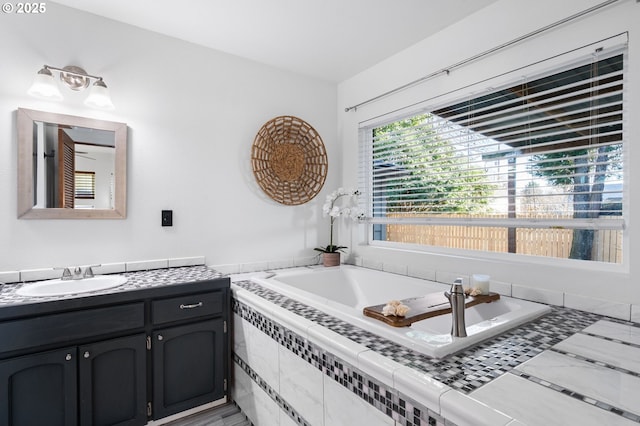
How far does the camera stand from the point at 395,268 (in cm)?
265

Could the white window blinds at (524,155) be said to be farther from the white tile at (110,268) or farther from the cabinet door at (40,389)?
the cabinet door at (40,389)

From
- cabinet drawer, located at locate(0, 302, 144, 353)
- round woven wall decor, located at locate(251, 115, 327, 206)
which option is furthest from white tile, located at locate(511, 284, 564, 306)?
cabinet drawer, located at locate(0, 302, 144, 353)

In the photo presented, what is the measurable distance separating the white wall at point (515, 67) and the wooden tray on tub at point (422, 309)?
0.37 metres

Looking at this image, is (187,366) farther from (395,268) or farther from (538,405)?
(538,405)

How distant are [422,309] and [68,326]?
167 cm

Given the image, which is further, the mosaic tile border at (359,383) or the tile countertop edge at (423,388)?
the mosaic tile border at (359,383)

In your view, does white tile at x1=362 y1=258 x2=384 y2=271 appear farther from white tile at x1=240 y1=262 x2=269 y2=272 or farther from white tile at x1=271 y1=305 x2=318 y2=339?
white tile at x1=271 y1=305 x2=318 y2=339

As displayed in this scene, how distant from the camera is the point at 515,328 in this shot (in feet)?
4.60

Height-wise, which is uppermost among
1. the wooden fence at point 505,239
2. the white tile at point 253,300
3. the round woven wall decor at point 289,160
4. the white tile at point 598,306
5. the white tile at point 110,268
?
the round woven wall decor at point 289,160

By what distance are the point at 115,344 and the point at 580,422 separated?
6.35 feet

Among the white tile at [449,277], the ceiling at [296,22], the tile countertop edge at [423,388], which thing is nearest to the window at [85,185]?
the ceiling at [296,22]

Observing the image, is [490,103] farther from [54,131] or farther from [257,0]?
[54,131]

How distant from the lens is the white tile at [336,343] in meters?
1.18

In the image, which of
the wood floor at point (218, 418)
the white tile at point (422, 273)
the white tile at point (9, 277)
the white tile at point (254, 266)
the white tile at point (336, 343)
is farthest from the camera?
the white tile at point (254, 266)
